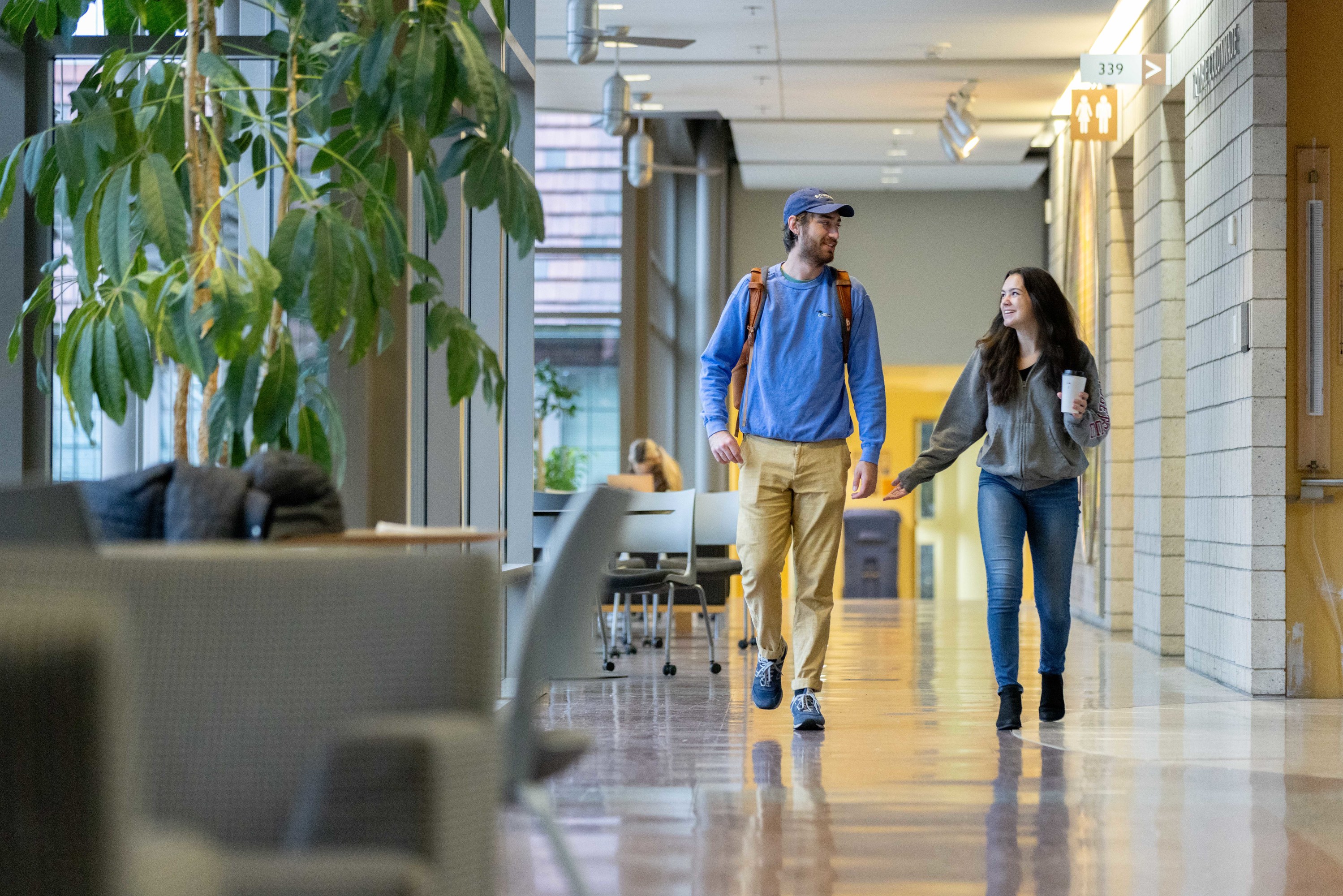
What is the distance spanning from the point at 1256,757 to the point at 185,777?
334cm

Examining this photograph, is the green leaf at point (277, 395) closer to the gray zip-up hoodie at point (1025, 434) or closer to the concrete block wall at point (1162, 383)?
the gray zip-up hoodie at point (1025, 434)

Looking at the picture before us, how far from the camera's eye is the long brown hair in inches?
172

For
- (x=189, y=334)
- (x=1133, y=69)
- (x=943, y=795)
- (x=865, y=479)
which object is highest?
(x=1133, y=69)

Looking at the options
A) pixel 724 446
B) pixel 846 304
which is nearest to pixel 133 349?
pixel 724 446

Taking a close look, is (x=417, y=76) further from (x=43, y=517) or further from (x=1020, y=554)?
(x=1020, y=554)

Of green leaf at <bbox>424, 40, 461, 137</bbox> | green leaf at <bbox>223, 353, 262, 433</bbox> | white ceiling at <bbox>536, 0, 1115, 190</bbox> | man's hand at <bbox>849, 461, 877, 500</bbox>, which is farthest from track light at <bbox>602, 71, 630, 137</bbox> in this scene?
green leaf at <bbox>223, 353, 262, 433</bbox>

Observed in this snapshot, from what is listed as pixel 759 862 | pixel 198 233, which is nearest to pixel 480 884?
pixel 759 862

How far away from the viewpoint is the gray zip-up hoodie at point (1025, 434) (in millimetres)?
4277

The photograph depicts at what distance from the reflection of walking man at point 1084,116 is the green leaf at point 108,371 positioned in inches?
239

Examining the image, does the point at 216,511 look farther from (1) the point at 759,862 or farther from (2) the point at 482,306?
(2) the point at 482,306

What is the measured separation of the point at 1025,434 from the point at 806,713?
1057mm

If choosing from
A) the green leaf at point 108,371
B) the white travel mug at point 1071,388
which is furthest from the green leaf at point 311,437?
the white travel mug at point 1071,388

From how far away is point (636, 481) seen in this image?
7.90 meters

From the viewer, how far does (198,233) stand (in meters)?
3.07
